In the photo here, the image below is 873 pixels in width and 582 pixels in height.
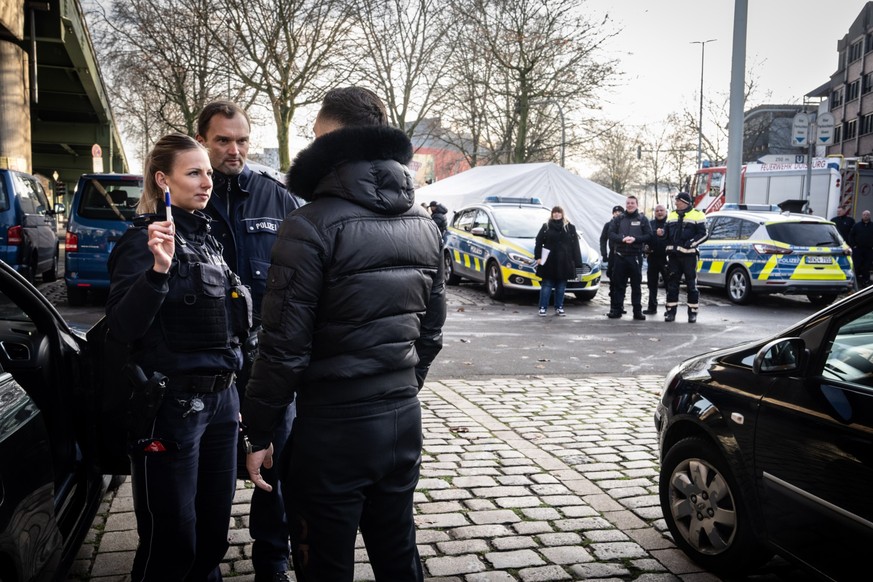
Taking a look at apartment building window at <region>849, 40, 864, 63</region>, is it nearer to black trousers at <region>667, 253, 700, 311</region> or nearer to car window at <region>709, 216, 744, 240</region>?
car window at <region>709, 216, 744, 240</region>

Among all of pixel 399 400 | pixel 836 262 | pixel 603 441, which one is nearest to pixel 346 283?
pixel 399 400

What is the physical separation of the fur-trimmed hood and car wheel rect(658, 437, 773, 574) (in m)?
2.02

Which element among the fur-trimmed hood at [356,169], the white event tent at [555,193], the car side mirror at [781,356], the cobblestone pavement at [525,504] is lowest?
the cobblestone pavement at [525,504]

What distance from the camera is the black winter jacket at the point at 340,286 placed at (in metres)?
2.28

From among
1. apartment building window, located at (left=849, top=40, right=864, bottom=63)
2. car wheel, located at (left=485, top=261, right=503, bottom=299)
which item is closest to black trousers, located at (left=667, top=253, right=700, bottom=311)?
car wheel, located at (left=485, top=261, right=503, bottom=299)

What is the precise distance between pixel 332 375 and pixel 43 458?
106cm

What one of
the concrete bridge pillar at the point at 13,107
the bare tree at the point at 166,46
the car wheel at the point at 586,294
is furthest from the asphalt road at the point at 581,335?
the bare tree at the point at 166,46

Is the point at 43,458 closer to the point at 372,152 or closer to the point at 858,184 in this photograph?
the point at 372,152

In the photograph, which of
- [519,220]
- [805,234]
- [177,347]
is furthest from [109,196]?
[805,234]

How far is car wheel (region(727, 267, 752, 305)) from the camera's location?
15617mm

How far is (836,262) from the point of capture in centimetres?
1495

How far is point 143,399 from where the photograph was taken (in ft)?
8.61

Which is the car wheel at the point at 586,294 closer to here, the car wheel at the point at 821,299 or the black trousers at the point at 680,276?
the black trousers at the point at 680,276

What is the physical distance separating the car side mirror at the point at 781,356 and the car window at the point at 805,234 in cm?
1280
